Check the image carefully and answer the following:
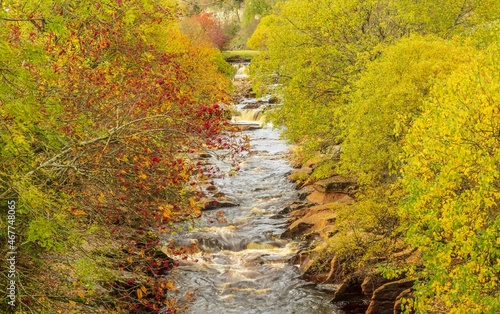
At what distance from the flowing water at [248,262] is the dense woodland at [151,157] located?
1.44 m

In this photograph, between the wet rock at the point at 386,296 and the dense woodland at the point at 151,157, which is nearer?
the dense woodland at the point at 151,157

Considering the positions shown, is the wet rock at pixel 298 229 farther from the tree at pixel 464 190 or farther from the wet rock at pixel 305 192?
the tree at pixel 464 190

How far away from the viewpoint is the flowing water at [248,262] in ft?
63.0

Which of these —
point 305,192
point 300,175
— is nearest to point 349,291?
point 305,192

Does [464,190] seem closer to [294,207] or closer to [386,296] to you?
[386,296]

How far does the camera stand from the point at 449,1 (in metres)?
28.3

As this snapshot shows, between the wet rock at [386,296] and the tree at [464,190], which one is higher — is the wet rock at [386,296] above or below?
below

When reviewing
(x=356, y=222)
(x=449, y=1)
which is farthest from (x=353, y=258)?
(x=449, y=1)

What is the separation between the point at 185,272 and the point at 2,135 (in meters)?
14.7

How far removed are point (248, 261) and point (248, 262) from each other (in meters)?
0.08

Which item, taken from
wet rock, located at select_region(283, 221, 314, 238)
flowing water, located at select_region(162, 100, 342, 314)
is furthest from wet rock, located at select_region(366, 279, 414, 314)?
wet rock, located at select_region(283, 221, 314, 238)

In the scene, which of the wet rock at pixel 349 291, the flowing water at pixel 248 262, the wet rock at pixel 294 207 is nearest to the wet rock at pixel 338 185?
the wet rock at pixel 294 207

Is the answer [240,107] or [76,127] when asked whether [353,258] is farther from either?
[240,107]

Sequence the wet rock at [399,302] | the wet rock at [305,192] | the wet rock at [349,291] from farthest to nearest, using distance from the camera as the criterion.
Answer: the wet rock at [305,192] → the wet rock at [349,291] → the wet rock at [399,302]
